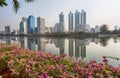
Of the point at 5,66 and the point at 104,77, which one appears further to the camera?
the point at 5,66

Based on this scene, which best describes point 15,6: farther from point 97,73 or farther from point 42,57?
point 97,73

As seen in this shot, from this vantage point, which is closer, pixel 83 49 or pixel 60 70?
pixel 60 70

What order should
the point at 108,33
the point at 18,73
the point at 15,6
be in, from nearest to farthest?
the point at 18,73 < the point at 15,6 < the point at 108,33

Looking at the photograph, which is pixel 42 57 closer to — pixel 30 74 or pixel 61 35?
pixel 30 74

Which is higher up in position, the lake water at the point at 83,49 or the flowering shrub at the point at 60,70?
the flowering shrub at the point at 60,70

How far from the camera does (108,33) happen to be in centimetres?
15788

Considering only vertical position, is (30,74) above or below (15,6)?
below

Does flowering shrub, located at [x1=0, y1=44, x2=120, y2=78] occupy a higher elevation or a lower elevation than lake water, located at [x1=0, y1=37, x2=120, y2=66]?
higher

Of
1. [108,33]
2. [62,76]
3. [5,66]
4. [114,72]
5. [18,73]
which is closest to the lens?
[62,76]

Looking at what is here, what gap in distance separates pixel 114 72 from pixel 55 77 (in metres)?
1.59

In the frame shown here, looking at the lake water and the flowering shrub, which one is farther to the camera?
the lake water

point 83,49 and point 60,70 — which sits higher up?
point 60,70

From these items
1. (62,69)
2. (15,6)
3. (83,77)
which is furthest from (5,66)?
(15,6)

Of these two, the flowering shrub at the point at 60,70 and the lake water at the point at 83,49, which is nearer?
the flowering shrub at the point at 60,70
